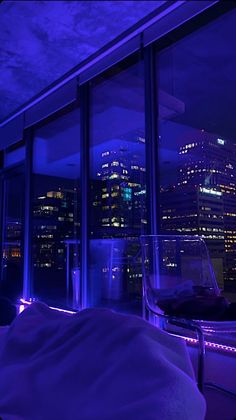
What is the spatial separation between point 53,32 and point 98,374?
3.29 m

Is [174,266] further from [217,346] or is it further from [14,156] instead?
[14,156]

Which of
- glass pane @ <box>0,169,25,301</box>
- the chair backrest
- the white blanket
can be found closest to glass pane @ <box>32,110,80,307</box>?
glass pane @ <box>0,169,25,301</box>

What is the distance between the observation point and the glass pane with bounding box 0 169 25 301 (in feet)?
19.9

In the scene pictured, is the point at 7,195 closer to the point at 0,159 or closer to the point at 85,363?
the point at 0,159

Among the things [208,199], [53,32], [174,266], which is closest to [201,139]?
[208,199]

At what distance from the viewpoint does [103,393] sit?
97cm

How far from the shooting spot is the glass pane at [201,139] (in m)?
3.48

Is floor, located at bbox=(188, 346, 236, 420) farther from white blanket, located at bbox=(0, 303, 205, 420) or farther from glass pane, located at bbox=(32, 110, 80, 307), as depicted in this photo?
glass pane, located at bbox=(32, 110, 80, 307)

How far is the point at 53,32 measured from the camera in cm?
351

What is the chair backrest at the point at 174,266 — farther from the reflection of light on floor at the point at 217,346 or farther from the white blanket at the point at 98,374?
the white blanket at the point at 98,374

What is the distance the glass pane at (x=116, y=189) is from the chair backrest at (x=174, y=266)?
1408mm

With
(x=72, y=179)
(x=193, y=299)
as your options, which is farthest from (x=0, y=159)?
(x=193, y=299)

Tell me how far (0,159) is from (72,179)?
2.04 metres

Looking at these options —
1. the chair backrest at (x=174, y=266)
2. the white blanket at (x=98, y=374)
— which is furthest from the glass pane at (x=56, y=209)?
the white blanket at (x=98, y=374)
